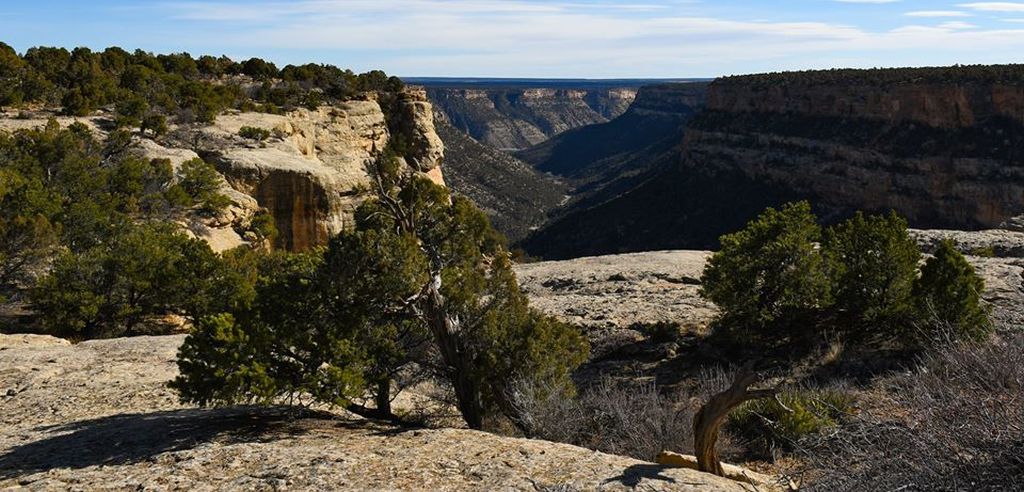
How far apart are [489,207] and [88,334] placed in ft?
231

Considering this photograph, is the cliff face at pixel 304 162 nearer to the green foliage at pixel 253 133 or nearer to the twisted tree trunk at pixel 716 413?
the green foliage at pixel 253 133

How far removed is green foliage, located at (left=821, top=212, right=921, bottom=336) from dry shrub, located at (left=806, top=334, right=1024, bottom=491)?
433 inches

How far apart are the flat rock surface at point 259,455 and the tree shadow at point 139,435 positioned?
2 centimetres

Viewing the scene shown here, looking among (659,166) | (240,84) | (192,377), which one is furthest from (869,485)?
(659,166)

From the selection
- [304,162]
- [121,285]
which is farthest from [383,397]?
[304,162]

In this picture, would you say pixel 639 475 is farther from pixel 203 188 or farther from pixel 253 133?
pixel 253 133

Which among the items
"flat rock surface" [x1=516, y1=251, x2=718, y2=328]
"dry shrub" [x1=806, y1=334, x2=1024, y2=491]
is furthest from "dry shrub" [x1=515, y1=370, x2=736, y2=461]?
"flat rock surface" [x1=516, y1=251, x2=718, y2=328]

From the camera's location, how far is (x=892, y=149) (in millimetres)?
64500

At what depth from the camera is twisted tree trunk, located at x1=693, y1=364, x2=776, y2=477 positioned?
8.26 metres

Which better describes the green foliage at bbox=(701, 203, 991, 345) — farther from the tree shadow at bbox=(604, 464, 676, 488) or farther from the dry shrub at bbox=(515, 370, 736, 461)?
the tree shadow at bbox=(604, 464, 676, 488)

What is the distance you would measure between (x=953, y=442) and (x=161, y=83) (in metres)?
37.0

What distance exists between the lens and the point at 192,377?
33.1 ft

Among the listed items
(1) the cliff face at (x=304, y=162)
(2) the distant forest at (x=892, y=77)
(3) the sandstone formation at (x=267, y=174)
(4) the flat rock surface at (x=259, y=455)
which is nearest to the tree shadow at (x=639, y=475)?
(4) the flat rock surface at (x=259, y=455)

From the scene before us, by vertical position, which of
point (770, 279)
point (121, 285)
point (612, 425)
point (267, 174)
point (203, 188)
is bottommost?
point (612, 425)
